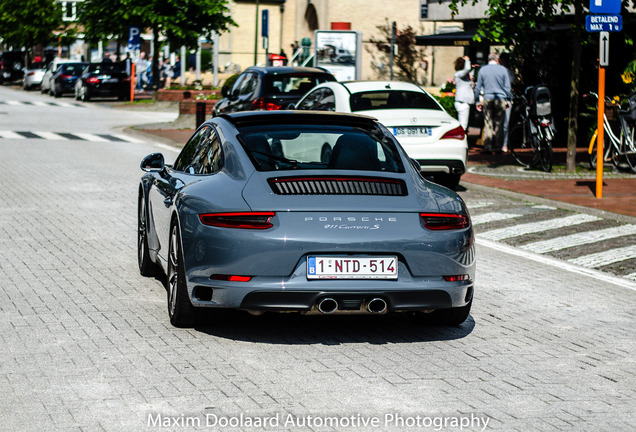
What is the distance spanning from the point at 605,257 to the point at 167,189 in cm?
481

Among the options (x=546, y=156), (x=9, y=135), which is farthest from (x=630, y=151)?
(x=9, y=135)

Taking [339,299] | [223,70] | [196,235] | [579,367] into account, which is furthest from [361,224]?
Result: [223,70]

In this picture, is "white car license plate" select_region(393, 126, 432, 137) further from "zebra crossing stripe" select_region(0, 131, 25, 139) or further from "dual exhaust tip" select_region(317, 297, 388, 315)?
"zebra crossing stripe" select_region(0, 131, 25, 139)

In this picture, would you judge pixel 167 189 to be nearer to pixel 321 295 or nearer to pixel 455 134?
pixel 321 295

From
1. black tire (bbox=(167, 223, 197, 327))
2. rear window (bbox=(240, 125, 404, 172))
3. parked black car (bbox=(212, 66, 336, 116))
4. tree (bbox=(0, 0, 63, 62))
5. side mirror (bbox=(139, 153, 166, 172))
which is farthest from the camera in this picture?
tree (bbox=(0, 0, 63, 62))

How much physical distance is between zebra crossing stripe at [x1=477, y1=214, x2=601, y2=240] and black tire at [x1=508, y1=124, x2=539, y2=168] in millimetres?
5241

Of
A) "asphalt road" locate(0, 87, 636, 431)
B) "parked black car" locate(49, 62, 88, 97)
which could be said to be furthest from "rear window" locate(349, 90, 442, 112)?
"parked black car" locate(49, 62, 88, 97)

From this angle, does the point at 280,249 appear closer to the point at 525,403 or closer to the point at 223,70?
the point at 525,403

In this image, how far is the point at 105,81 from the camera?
1823 inches

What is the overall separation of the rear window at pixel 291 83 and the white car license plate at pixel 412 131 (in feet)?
19.1

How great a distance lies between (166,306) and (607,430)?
11.9 ft

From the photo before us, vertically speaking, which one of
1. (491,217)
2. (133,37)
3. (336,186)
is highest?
(133,37)

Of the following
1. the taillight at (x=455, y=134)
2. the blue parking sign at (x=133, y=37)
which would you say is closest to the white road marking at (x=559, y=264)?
the taillight at (x=455, y=134)

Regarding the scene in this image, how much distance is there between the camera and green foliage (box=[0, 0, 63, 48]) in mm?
70438
